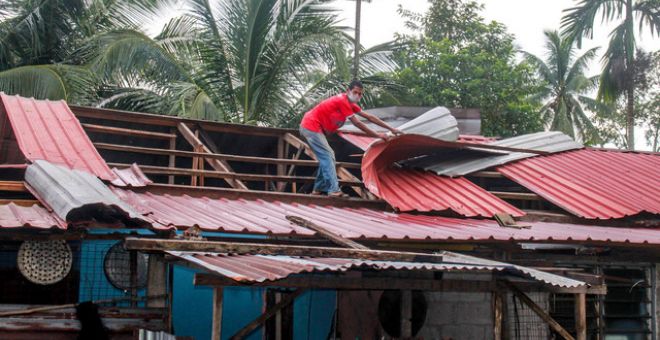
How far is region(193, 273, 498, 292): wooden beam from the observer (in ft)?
19.6

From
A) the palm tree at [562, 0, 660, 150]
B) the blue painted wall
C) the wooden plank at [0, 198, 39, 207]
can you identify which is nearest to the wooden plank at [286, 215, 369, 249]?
the blue painted wall

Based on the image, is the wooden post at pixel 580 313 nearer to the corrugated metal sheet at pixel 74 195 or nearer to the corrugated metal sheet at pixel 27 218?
the corrugated metal sheet at pixel 74 195

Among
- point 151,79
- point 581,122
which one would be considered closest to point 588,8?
point 581,122

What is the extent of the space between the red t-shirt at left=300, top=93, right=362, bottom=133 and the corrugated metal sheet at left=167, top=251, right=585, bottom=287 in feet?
12.0

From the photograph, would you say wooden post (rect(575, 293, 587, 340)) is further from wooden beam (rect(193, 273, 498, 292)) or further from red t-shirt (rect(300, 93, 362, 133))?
red t-shirt (rect(300, 93, 362, 133))

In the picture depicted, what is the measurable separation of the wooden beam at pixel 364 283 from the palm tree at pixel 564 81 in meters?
22.2

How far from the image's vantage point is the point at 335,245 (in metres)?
8.38

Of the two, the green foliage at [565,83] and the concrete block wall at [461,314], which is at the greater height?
the green foliage at [565,83]

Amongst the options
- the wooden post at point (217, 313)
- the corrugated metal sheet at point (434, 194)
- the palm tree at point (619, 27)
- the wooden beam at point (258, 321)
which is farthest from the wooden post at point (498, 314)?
the palm tree at point (619, 27)

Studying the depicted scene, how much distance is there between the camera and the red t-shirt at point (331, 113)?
1040 centimetres

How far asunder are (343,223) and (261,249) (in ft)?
6.34

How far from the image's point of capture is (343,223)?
8750 millimetres

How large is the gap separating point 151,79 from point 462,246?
35.4 feet

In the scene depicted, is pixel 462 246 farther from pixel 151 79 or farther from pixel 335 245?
pixel 151 79
